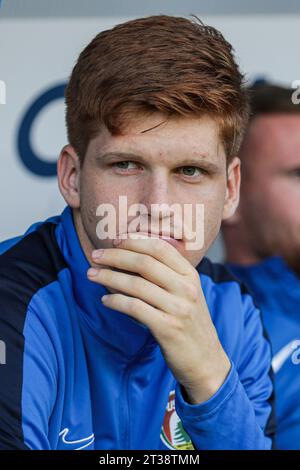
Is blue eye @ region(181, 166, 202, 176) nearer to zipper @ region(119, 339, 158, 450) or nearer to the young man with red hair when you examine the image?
the young man with red hair

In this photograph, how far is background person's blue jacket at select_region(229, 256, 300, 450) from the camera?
197 cm

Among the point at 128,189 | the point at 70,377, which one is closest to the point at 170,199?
the point at 128,189

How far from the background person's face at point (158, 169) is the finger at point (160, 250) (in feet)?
0.19

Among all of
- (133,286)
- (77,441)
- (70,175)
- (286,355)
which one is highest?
(70,175)

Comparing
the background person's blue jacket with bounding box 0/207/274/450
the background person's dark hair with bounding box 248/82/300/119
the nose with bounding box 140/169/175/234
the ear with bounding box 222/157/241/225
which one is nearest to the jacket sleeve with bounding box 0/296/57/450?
the background person's blue jacket with bounding box 0/207/274/450

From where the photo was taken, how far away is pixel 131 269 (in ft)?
3.80

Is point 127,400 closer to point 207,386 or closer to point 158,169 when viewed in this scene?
point 207,386

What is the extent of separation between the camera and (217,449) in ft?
4.17

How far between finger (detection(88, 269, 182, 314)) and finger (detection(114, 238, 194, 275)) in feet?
0.13

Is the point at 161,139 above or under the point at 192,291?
above

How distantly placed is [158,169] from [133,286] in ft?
0.64

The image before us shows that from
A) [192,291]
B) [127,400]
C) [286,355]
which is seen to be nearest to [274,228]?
[286,355]

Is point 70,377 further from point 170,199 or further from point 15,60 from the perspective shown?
point 15,60

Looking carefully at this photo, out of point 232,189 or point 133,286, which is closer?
point 133,286
